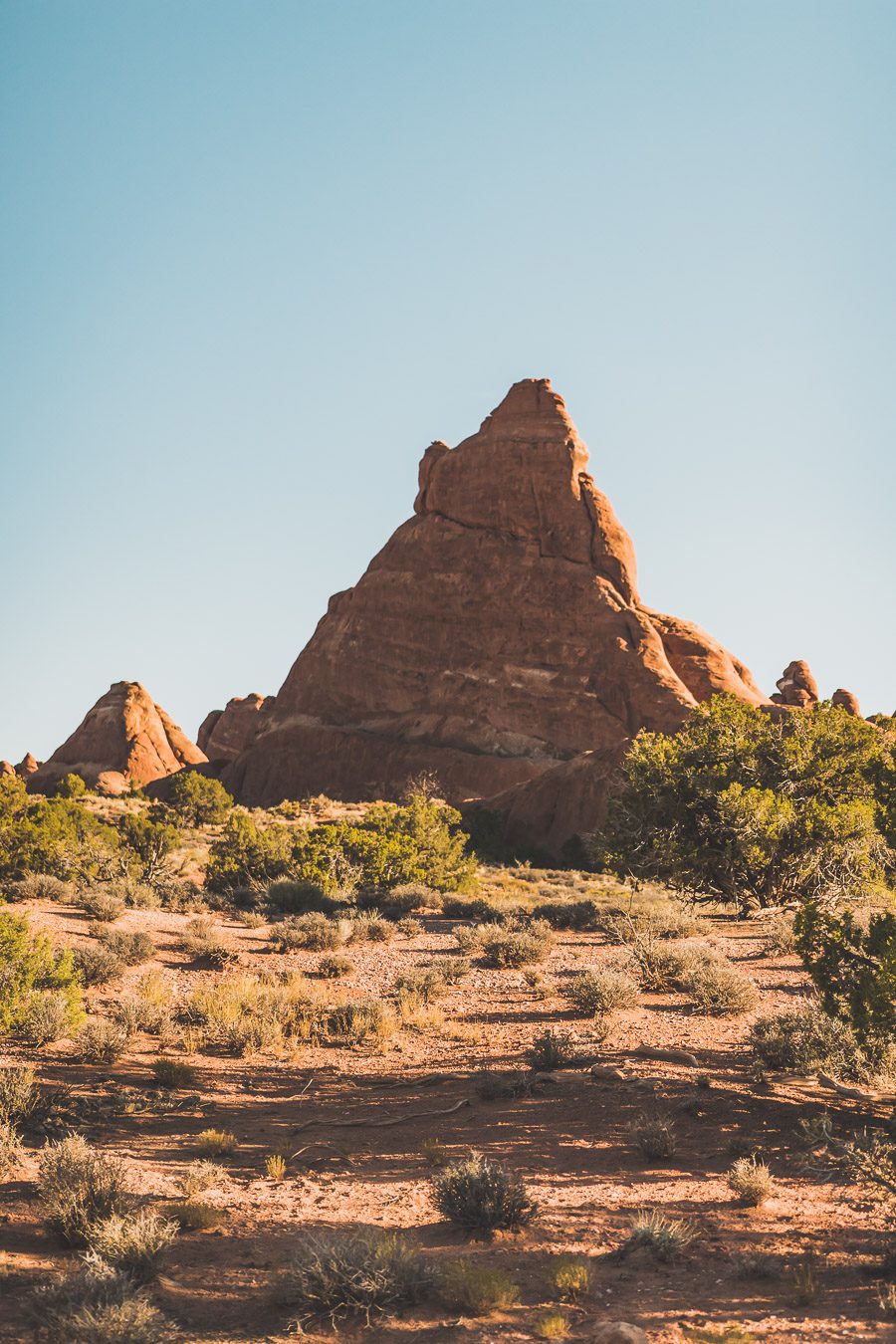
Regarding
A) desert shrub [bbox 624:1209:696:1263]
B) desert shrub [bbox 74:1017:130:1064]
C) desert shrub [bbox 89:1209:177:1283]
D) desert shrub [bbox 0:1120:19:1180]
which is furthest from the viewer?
desert shrub [bbox 74:1017:130:1064]

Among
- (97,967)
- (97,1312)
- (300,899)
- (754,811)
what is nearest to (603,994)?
(754,811)

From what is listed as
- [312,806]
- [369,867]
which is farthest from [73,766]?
[369,867]

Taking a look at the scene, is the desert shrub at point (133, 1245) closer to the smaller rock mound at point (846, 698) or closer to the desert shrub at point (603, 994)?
the desert shrub at point (603, 994)

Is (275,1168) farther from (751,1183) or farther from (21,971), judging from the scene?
(21,971)

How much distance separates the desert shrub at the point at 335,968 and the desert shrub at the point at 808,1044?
788cm

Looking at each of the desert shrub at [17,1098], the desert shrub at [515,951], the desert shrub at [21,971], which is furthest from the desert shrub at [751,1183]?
the desert shrub at [515,951]

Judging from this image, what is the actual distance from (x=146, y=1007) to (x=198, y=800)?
44.3 metres

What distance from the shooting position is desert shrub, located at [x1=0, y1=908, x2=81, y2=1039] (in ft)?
35.1

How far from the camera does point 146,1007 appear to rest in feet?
44.0

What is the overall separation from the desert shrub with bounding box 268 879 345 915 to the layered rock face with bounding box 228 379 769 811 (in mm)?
40967

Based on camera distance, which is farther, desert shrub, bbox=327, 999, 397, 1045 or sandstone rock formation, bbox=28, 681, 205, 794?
sandstone rock formation, bbox=28, 681, 205, 794

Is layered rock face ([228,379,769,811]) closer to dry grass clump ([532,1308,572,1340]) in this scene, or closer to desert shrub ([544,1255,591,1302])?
desert shrub ([544,1255,591,1302])

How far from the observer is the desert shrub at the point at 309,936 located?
62.3 ft

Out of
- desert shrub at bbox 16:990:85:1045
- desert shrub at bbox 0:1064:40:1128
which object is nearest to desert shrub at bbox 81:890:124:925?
desert shrub at bbox 16:990:85:1045
